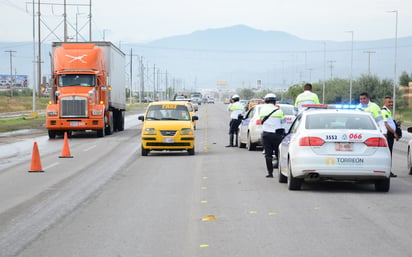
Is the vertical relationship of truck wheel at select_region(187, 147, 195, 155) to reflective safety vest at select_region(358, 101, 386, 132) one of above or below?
below

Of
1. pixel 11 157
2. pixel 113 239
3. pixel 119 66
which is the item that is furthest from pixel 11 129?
pixel 113 239

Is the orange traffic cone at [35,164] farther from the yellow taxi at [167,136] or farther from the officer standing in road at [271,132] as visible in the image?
the officer standing in road at [271,132]

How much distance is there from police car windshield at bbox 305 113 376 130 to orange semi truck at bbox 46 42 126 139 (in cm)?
2098

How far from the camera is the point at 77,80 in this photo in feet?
115

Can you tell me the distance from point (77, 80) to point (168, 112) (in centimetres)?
1135

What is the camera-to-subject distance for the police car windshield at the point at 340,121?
14188 mm

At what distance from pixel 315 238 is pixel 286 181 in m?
6.25

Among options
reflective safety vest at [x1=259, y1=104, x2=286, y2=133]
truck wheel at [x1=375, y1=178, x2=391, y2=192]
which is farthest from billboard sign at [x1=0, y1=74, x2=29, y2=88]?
truck wheel at [x1=375, y1=178, x2=391, y2=192]

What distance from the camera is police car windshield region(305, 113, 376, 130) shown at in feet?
46.5

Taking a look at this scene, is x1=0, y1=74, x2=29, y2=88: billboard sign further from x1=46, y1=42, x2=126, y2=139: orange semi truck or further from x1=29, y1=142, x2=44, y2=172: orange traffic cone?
x1=29, y1=142, x2=44, y2=172: orange traffic cone

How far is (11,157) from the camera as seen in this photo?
2353 cm

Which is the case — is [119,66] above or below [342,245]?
above

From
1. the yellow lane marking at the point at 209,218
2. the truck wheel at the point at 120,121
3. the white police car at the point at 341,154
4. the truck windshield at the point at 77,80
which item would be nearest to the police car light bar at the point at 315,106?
the white police car at the point at 341,154

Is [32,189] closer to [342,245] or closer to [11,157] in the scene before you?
[342,245]
